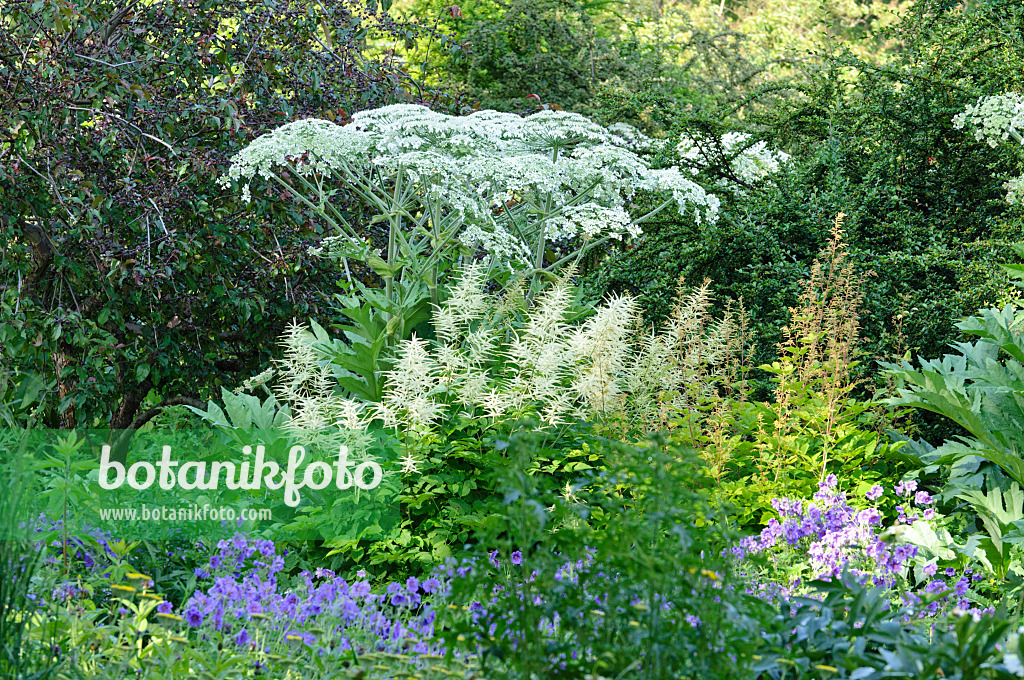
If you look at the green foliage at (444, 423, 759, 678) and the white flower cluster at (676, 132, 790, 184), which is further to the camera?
the white flower cluster at (676, 132, 790, 184)

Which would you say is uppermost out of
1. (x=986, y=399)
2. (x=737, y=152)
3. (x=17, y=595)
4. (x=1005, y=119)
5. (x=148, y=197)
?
(x=737, y=152)

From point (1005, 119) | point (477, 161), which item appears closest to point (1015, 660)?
point (477, 161)

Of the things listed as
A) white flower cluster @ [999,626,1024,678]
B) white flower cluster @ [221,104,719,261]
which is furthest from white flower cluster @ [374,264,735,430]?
white flower cluster @ [999,626,1024,678]

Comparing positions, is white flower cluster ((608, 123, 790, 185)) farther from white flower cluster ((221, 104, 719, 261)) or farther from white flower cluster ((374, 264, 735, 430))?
white flower cluster ((374, 264, 735, 430))

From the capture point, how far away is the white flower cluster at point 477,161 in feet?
13.8

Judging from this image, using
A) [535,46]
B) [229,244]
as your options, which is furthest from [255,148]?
[535,46]

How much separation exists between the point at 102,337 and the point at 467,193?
2.15 metres

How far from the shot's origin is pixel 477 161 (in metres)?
4.16

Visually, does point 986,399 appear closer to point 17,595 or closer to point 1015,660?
point 1015,660

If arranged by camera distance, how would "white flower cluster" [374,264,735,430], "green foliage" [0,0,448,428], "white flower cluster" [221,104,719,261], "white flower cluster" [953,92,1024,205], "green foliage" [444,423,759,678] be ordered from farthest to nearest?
"green foliage" [0,0,448,428] < "white flower cluster" [953,92,1024,205] < "white flower cluster" [221,104,719,261] < "white flower cluster" [374,264,735,430] < "green foliage" [444,423,759,678]

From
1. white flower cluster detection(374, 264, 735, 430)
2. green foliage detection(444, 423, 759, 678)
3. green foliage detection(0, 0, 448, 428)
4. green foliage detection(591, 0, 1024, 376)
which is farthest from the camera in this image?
green foliage detection(591, 0, 1024, 376)

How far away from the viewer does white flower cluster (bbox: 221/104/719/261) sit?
4.21 m

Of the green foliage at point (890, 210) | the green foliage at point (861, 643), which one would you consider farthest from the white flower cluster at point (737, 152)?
the green foliage at point (861, 643)

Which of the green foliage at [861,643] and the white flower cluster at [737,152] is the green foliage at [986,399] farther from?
the white flower cluster at [737,152]
